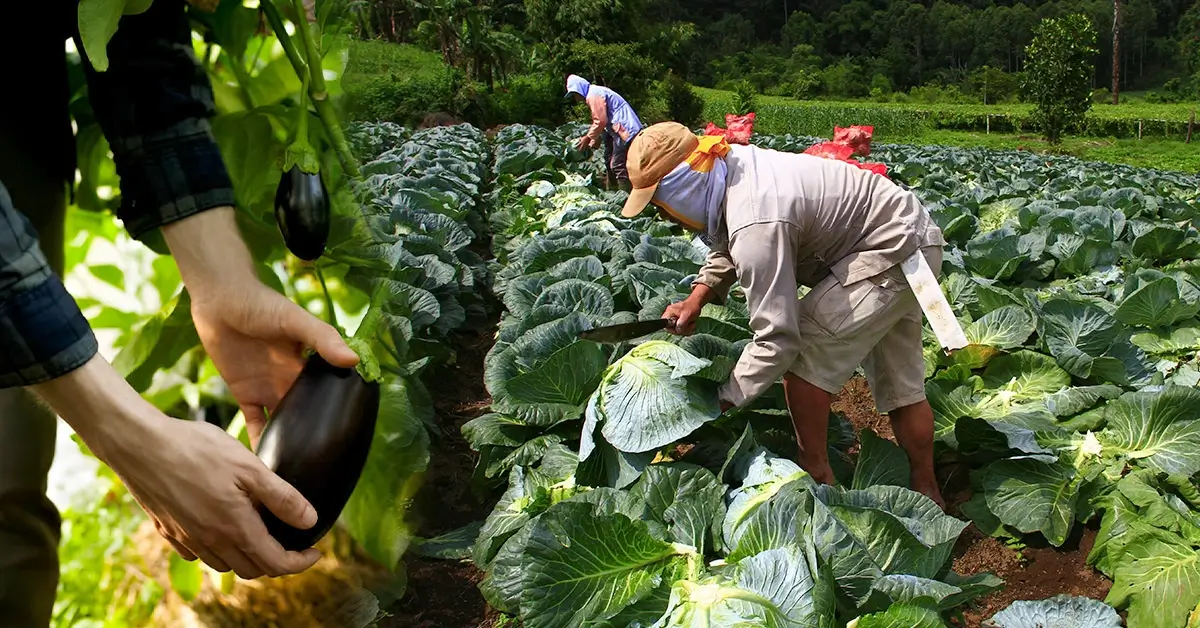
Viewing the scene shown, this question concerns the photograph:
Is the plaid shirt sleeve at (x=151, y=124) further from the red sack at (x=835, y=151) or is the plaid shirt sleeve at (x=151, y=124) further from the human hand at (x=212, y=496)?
the red sack at (x=835, y=151)


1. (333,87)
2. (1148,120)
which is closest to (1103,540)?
(333,87)

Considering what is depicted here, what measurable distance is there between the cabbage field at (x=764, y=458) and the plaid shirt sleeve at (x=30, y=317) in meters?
0.31

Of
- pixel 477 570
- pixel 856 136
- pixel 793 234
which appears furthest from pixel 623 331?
pixel 856 136

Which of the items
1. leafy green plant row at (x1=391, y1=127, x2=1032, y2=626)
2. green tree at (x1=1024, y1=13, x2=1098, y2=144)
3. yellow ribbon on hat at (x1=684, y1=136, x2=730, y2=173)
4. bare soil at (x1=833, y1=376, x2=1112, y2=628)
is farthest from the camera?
green tree at (x1=1024, y1=13, x2=1098, y2=144)

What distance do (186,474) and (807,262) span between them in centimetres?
330

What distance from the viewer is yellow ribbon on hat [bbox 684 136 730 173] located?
10.6ft

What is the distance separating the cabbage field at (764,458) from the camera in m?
2.36

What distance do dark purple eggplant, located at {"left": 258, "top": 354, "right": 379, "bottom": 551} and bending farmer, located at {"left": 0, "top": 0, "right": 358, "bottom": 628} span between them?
0.02 metres

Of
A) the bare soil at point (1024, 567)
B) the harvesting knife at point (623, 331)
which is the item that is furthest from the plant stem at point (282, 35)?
the bare soil at point (1024, 567)

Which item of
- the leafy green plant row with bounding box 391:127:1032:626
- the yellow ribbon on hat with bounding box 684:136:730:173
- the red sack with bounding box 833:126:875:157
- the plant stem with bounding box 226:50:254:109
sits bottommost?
the red sack with bounding box 833:126:875:157

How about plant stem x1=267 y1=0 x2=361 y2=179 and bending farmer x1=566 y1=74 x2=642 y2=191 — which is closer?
plant stem x1=267 y1=0 x2=361 y2=179

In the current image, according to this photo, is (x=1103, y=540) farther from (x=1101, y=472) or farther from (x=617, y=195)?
(x=617, y=195)

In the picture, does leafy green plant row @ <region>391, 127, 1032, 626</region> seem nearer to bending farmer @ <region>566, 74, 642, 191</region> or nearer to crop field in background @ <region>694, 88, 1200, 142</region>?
bending farmer @ <region>566, 74, 642, 191</region>

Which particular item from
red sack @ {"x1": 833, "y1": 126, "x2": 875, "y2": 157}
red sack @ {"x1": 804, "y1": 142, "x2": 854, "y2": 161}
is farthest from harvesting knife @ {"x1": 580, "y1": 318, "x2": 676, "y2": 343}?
red sack @ {"x1": 833, "y1": 126, "x2": 875, "y2": 157}
